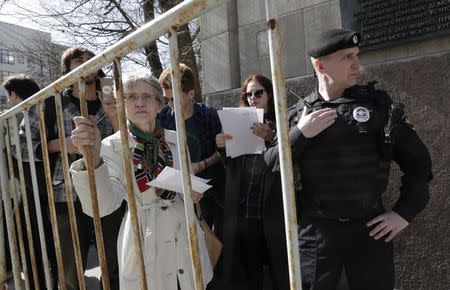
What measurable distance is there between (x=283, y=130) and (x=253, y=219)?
1.58 meters

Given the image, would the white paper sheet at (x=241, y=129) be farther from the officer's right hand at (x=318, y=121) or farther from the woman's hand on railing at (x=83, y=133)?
the woman's hand on railing at (x=83, y=133)

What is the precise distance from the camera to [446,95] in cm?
272

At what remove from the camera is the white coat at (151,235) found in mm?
1914

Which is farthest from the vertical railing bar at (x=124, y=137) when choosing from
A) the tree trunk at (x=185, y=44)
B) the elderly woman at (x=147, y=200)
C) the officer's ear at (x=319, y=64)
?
the tree trunk at (x=185, y=44)

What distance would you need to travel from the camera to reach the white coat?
1.91 metres

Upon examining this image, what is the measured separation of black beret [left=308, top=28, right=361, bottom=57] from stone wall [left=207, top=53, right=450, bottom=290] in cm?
116

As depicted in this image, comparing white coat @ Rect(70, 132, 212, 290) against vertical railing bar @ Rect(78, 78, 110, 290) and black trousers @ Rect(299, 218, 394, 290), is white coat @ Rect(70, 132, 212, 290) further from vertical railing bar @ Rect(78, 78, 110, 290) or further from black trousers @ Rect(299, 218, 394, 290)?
black trousers @ Rect(299, 218, 394, 290)

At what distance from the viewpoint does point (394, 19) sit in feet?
9.42

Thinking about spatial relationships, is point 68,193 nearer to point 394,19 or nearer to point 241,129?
point 241,129

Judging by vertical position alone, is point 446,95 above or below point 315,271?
above

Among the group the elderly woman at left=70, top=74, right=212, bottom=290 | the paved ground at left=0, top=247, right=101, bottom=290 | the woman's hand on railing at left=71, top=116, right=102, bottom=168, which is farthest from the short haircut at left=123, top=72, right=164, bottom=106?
the paved ground at left=0, top=247, right=101, bottom=290

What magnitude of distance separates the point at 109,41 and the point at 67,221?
8.83 metres

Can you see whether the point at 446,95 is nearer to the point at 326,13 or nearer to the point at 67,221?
the point at 326,13

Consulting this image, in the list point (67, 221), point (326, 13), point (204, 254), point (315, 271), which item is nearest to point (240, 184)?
point (204, 254)
